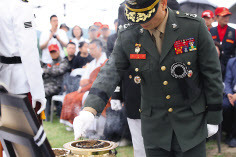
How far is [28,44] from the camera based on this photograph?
120 inches

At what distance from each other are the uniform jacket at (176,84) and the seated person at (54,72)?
183 inches

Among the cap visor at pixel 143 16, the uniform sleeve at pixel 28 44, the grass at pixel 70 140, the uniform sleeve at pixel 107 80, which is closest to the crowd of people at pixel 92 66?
the grass at pixel 70 140

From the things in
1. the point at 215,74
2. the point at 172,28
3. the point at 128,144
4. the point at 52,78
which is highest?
the point at 172,28

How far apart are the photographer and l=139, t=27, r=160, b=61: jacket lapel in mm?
2381

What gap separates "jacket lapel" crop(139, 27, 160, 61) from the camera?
1982mm

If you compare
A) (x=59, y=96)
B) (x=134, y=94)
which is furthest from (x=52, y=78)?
(x=134, y=94)

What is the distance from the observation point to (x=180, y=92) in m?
1.97

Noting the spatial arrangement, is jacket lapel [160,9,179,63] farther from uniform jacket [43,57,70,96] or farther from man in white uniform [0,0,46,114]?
uniform jacket [43,57,70,96]

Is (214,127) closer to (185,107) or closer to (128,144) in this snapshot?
(185,107)

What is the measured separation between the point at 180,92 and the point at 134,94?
119 centimetres

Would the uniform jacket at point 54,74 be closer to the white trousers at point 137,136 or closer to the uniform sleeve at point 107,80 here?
the white trousers at point 137,136

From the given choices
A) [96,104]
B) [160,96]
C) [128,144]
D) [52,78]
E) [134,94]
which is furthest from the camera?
[52,78]

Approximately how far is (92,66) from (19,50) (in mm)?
2096

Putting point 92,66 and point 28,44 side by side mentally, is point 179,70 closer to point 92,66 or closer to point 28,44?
point 28,44
